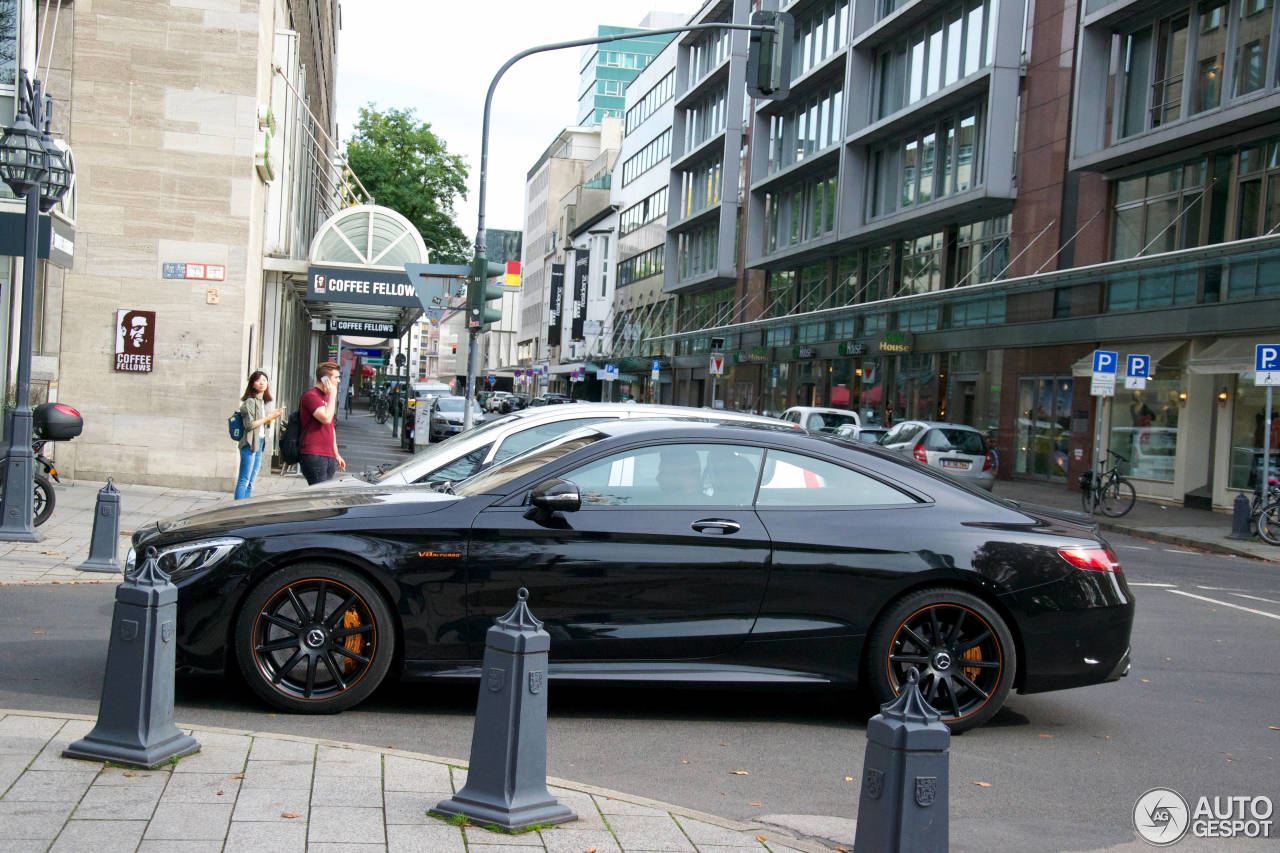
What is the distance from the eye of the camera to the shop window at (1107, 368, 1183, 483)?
2603 cm

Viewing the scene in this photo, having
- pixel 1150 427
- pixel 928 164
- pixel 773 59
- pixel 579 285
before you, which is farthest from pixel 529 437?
pixel 579 285

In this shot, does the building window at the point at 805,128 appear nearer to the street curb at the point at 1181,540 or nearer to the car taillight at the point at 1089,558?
the street curb at the point at 1181,540

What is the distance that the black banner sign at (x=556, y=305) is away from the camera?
352 ft

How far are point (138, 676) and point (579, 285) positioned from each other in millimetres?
94303

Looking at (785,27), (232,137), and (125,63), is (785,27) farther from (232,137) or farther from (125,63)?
(125,63)

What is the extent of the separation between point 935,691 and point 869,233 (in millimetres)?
34983

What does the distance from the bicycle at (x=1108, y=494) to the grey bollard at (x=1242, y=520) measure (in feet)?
9.93

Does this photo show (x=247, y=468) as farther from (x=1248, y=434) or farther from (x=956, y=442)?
(x=1248, y=434)

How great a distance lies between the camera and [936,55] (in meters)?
36.1

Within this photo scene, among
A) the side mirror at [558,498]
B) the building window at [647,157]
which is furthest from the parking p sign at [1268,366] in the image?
the building window at [647,157]

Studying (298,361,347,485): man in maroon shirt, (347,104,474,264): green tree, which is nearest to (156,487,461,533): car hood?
(298,361,347,485): man in maroon shirt

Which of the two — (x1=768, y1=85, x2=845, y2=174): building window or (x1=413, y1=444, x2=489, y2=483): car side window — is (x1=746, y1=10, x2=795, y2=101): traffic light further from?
(x1=768, y1=85, x2=845, y2=174): building window

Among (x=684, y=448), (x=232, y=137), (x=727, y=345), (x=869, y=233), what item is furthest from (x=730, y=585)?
(x=727, y=345)

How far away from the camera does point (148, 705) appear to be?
176 inches
